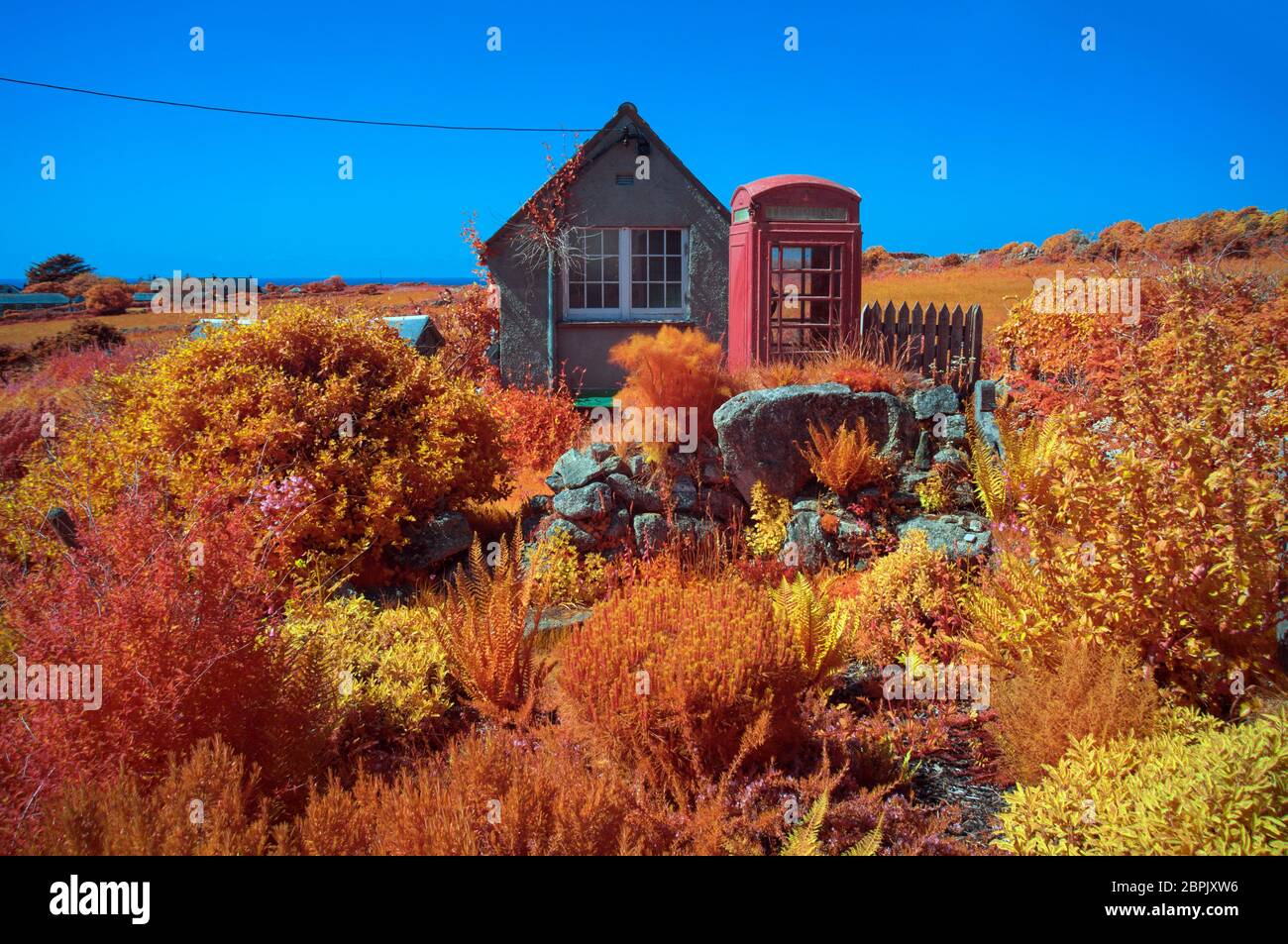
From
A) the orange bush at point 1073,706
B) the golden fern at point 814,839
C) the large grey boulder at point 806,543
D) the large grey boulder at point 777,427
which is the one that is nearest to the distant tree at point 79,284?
the large grey boulder at point 777,427

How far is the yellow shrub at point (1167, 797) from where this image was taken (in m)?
3.14

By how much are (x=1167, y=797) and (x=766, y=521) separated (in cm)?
502

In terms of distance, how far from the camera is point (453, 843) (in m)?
2.95

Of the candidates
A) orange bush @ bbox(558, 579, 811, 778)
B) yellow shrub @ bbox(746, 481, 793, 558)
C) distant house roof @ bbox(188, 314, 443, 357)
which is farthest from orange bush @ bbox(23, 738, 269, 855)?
distant house roof @ bbox(188, 314, 443, 357)

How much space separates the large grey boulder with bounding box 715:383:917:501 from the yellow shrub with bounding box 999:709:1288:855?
4.50 metres

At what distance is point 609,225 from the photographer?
14531 millimetres

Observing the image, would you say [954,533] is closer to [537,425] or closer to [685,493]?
[685,493]

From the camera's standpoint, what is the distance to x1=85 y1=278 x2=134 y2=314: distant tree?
116ft

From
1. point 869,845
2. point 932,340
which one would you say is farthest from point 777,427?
point 869,845

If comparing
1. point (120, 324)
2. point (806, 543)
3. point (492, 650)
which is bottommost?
point (492, 650)

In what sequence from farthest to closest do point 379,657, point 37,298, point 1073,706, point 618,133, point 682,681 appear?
point 37,298, point 618,133, point 379,657, point 1073,706, point 682,681
